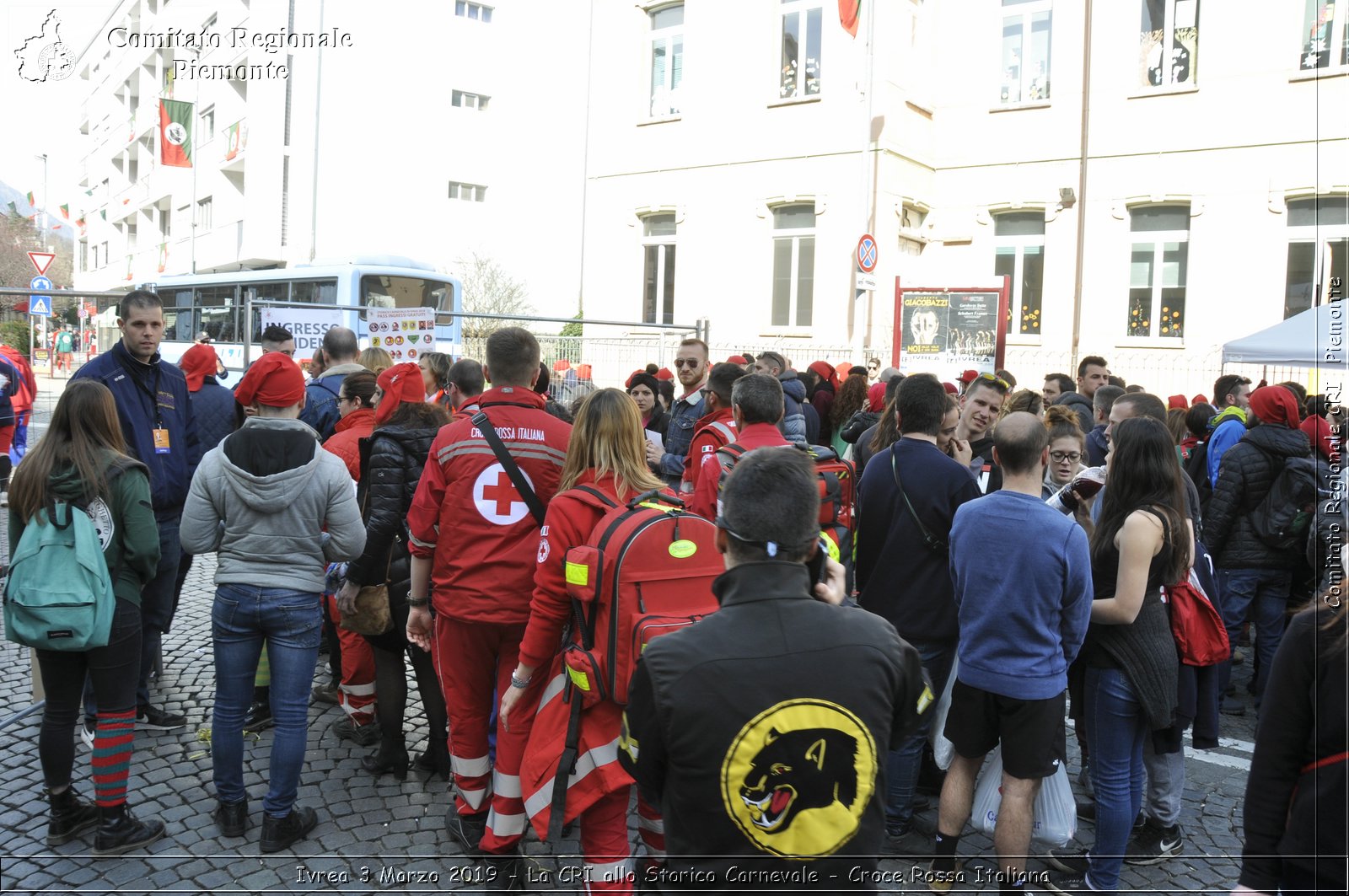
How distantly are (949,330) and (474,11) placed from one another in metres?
29.6

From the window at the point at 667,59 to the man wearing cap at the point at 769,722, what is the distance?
19.4 meters

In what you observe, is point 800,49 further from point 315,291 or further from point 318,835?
point 318,835

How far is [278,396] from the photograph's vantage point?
4.30 metres

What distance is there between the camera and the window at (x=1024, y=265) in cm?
1788

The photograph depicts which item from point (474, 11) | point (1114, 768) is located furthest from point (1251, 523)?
point (474, 11)

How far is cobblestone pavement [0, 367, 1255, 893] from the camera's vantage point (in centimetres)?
382

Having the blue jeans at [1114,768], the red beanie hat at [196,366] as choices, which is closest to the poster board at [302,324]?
the red beanie hat at [196,366]

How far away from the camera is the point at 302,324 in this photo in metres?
11.1

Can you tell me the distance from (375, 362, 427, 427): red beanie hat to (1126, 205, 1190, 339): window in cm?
1528

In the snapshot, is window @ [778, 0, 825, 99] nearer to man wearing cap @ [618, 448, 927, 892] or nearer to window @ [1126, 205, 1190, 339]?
window @ [1126, 205, 1190, 339]

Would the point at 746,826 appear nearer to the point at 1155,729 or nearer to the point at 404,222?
the point at 1155,729

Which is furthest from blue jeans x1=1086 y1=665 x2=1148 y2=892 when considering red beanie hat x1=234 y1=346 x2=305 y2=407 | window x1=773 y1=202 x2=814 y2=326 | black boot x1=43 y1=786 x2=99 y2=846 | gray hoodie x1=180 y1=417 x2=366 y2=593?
window x1=773 y1=202 x2=814 y2=326

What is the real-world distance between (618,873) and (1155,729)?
7.19ft

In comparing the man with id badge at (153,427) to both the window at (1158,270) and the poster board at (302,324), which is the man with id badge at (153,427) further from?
the window at (1158,270)
